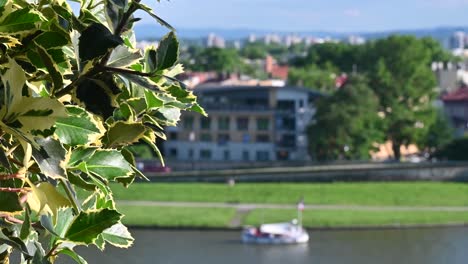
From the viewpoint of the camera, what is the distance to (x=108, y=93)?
0.79 m

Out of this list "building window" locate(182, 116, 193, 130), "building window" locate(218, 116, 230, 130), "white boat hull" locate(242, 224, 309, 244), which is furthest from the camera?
"building window" locate(182, 116, 193, 130)

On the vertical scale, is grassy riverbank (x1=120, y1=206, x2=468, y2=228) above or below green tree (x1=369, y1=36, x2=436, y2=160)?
below

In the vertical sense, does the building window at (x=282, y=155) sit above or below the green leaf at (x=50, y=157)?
below

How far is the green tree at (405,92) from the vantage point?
24.5 m

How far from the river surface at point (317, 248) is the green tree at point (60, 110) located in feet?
34.5

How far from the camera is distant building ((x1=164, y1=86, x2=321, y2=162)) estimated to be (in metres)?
25.1

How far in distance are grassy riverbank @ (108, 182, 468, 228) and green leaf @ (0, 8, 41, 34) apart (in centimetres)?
1591

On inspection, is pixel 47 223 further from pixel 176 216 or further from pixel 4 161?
pixel 176 216

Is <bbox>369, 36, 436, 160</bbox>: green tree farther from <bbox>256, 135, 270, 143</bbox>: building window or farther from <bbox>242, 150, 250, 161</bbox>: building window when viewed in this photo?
<bbox>242, 150, 250, 161</bbox>: building window

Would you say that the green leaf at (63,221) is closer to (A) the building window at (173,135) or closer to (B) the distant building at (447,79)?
(A) the building window at (173,135)

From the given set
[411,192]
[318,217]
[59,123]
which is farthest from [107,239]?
[411,192]

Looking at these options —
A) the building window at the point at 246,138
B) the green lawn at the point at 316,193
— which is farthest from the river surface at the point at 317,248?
the building window at the point at 246,138

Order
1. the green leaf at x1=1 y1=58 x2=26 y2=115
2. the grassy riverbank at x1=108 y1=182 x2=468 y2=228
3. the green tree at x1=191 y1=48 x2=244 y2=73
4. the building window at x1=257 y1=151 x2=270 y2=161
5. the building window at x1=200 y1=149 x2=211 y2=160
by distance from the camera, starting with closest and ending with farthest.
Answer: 1. the green leaf at x1=1 y1=58 x2=26 y2=115
2. the grassy riverbank at x1=108 y1=182 x2=468 y2=228
3. the building window at x1=257 y1=151 x2=270 y2=161
4. the building window at x1=200 y1=149 x2=211 y2=160
5. the green tree at x1=191 y1=48 x2=244 y2=73

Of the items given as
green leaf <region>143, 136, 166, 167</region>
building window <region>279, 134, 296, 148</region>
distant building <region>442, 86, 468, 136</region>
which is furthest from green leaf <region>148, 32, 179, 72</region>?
distant building <region>442, 86, 468, 136</region>
